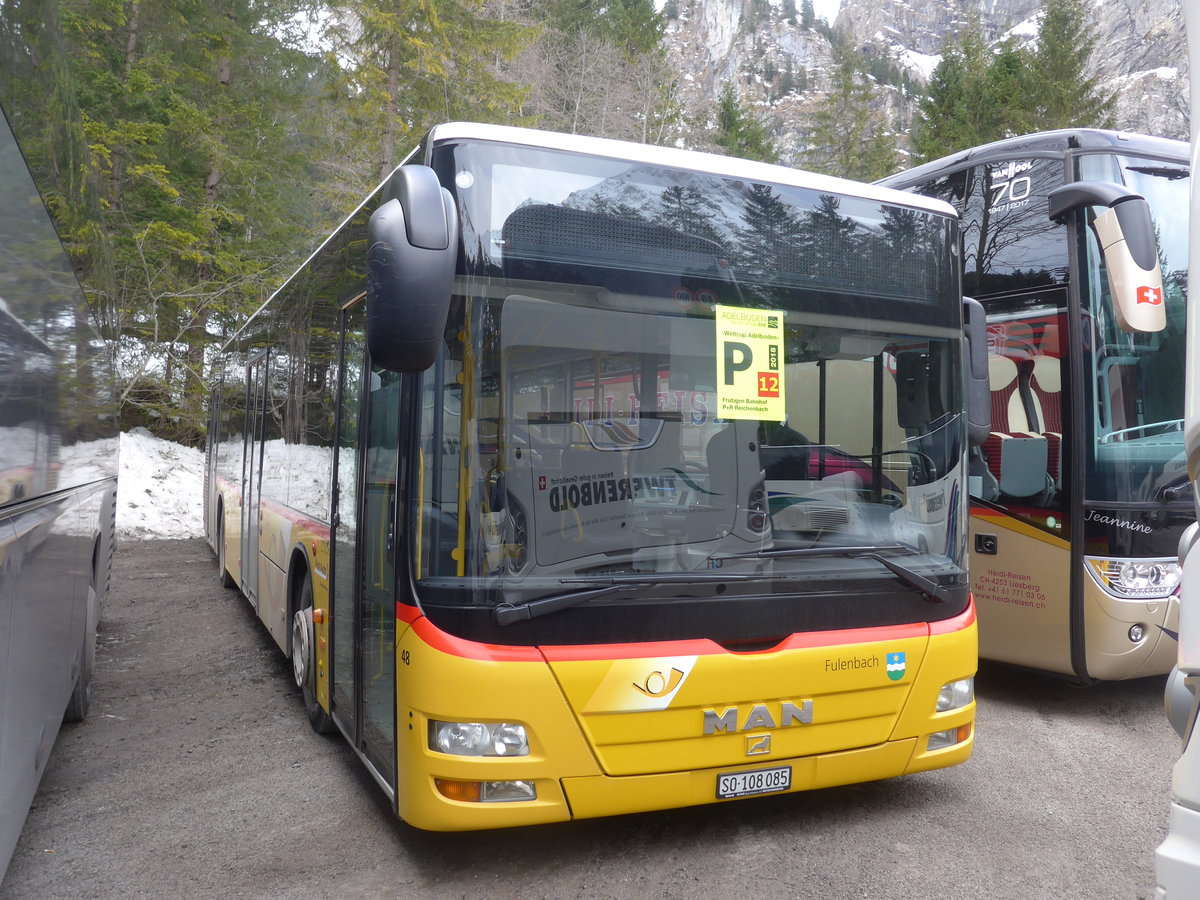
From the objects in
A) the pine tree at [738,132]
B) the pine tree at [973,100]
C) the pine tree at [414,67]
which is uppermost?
the pine tree at [738,132]

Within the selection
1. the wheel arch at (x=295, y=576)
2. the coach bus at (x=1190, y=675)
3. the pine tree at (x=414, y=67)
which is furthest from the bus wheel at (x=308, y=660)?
the pine tree at (x=414, y=67)

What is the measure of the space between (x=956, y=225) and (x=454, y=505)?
2802 mm

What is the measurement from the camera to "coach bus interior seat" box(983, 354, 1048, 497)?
20.5ft

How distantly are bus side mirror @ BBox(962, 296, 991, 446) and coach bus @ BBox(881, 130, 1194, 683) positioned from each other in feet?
4.30

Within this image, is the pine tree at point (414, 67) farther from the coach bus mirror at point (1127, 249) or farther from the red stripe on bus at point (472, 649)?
the red stripe on bus at point (472, 649)

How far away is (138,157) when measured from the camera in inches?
814

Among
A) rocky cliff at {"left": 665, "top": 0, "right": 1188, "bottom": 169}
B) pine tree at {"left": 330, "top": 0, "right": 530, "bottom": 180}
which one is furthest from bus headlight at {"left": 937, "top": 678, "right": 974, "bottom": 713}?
rocky cliff at {"left": 665, "top": 0, "right": 1188, "bottom": 169}

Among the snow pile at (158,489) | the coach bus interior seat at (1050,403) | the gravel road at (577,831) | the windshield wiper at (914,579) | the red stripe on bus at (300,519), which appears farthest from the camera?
the snow pile at (158,489)

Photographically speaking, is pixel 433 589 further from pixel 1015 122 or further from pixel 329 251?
pixel 1015 122

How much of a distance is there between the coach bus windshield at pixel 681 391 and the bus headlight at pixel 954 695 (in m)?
0.47

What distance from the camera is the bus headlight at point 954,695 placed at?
432 cm

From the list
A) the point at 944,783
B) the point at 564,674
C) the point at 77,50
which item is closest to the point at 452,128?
the point at 564,674

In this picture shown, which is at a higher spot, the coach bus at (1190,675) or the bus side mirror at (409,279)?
the bus side mirror at (409,279)

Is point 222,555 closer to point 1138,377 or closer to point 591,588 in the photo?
point 591,588
